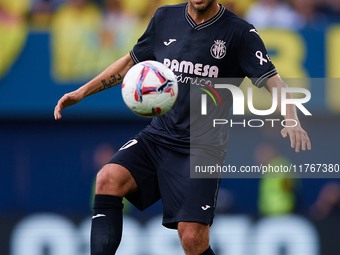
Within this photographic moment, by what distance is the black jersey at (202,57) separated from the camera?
4.93 meters

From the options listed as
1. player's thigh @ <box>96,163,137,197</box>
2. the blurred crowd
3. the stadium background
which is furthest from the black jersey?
the blurred crowd

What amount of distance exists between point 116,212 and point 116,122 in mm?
6506

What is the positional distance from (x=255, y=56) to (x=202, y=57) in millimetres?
423

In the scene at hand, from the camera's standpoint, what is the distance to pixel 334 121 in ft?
36.0

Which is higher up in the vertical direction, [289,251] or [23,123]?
[23,123]

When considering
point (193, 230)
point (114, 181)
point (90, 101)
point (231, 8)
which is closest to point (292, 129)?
point (193, 230)

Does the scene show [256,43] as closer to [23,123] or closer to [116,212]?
[116,212]

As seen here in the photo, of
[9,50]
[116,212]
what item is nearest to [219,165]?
[116,212]

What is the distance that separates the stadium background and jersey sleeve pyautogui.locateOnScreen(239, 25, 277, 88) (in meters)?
5.78

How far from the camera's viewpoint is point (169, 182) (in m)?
4.89

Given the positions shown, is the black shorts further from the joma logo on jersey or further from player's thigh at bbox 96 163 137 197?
the joma logo on jersey

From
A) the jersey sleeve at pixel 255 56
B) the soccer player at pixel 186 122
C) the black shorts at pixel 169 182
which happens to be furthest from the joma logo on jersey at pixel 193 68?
the black shorts at pixel 169 182

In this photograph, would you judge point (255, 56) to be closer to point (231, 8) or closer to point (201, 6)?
point (201, 6)

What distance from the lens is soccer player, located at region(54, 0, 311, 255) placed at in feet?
15.8
